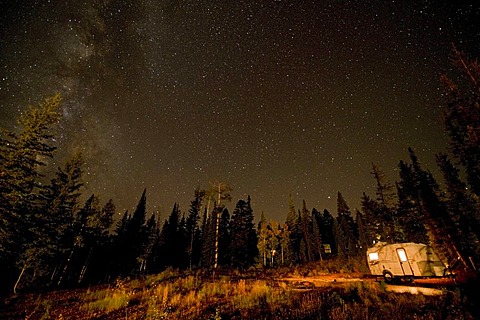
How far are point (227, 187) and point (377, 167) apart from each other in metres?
25.5

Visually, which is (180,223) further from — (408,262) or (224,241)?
(408,262)

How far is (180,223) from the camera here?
199 ft

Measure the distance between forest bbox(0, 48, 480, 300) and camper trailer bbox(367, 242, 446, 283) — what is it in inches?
43.8

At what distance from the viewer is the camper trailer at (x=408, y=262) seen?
728 inches

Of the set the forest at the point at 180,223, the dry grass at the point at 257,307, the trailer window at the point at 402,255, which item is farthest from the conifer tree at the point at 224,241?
the dry grass at the point at 257,307

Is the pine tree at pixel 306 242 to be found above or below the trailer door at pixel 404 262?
above

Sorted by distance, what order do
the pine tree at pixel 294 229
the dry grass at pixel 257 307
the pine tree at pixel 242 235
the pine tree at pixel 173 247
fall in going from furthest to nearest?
1. the pine tree at pixel 294 229
2. the pine tree at pixel 173 247
3. the pine tree at pixel 242 235
4. the dry grass at pixel 257 307

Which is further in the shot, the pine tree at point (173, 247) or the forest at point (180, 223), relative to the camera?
the pine tree at point (173, 247)

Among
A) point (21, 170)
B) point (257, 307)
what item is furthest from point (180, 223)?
point (257, 307)

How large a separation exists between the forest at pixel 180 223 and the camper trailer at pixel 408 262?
43.8 inches

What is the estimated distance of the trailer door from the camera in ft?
61.8

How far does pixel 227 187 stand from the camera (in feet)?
95.4

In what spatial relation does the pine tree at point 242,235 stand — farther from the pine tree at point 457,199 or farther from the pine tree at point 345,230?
the pine tree at point 457,199

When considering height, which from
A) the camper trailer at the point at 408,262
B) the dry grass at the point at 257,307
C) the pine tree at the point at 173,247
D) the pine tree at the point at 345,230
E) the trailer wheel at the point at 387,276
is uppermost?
the pine tree at the point at 345,230
